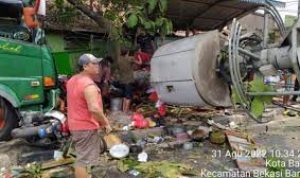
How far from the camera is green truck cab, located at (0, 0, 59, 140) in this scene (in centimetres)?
645

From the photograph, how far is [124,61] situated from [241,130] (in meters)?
3.04

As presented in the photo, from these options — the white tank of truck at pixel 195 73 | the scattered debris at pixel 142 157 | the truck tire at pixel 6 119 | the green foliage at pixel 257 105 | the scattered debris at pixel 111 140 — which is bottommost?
the scattered debris at pixel 142 157

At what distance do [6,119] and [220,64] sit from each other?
11.6 ft

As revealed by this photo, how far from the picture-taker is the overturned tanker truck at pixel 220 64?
589 centimetres

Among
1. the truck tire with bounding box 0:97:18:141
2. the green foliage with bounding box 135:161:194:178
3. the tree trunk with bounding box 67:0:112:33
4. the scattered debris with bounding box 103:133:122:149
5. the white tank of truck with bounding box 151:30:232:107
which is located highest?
the tree trunk with bounding box 67:0:112:33

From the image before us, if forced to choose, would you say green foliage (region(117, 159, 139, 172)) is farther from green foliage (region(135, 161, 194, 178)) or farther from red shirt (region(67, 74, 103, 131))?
red shirt (region(67, 74, 103, 131))

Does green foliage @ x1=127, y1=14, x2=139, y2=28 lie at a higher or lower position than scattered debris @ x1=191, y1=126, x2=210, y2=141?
higher

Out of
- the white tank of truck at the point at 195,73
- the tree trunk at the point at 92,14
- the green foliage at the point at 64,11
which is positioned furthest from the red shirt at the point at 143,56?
the white tank of truck at the point at 195,73

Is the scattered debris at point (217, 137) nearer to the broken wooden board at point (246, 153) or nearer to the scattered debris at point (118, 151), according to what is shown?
the broken wooden board at point (246, 153)

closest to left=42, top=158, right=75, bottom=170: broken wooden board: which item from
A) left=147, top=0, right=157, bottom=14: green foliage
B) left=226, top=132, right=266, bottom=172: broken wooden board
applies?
left=226, top=132, right=266, bottom=172: broken wooden board

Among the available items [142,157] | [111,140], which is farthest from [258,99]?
[111,140]

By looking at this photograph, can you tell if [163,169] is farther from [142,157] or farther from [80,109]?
[80,109]

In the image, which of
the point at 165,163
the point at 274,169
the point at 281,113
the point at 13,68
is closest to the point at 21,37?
the point at 13,68

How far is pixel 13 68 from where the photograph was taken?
6.54 metres
